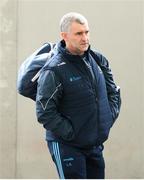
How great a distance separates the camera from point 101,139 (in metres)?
3.71

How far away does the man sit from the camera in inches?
140

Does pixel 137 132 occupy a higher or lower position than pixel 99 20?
lower

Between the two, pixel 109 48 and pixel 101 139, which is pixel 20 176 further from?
pixel 101 139

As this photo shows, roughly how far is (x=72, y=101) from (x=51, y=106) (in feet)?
0.54

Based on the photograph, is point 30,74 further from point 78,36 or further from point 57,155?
point 57,155

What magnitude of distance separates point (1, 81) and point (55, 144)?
1.82 metres

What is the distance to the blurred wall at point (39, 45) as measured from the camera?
5.30 m

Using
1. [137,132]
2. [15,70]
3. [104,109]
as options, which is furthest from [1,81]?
[104,109]

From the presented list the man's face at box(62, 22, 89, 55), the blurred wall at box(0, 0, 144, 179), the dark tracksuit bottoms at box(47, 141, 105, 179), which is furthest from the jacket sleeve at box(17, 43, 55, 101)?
the blurred wall at box(0, 0, 144, 179)

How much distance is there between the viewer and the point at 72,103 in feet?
11.9

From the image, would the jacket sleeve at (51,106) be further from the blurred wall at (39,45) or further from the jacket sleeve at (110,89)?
the blurred wall at (39,45)

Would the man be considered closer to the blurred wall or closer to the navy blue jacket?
the navy blue jacket

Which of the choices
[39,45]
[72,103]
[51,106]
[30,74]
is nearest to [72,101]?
[72,103]

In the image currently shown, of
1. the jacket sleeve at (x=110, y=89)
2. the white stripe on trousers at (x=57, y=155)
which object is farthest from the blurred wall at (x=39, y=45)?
the white stripe on trousers at (x=57, y=155)
